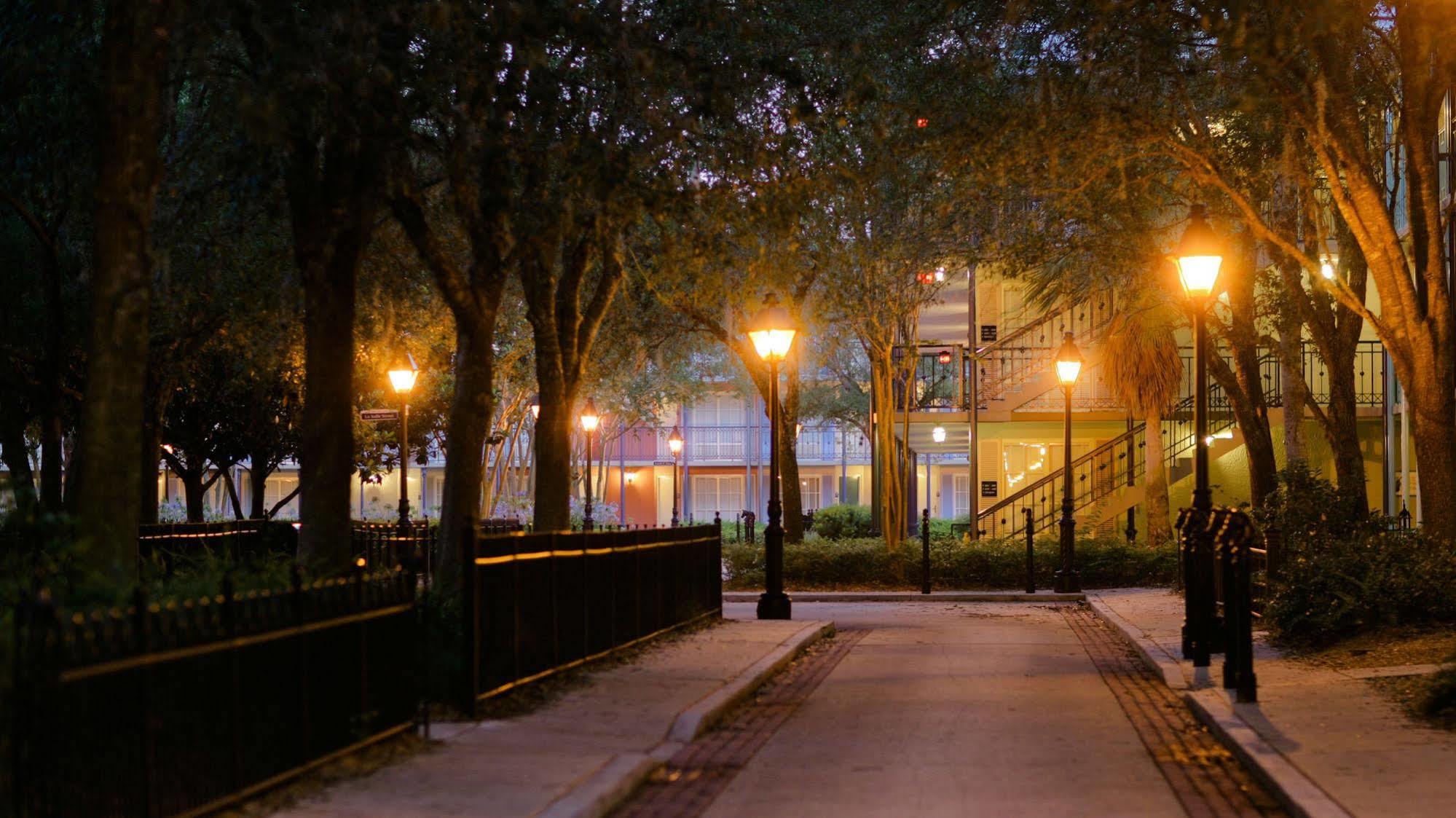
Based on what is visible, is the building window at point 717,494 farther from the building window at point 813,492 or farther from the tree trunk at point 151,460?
the tree trunk at point 151,460

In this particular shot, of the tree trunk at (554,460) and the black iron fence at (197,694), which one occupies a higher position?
the tree trunk at (554,460)

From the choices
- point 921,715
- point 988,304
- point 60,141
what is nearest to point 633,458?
point 988,304

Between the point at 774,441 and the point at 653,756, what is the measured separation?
1026 cm

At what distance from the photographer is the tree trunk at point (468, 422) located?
47.5 feet

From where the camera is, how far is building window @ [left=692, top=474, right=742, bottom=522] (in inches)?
2886

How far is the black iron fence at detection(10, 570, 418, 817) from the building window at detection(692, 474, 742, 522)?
63.7m

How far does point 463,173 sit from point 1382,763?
8.32 meters

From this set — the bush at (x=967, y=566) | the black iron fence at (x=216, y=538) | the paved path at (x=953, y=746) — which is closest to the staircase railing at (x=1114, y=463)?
the bush at (x=967, y=566)

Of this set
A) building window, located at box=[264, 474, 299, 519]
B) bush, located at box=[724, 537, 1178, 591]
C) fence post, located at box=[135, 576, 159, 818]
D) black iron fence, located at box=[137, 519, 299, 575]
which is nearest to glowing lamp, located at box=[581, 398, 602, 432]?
bush, located at box=[724, 537, 1178, 591]

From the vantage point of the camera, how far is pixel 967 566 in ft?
93.6

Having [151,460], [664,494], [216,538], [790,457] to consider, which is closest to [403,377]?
[151,460]

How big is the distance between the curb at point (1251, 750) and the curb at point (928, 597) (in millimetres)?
10906

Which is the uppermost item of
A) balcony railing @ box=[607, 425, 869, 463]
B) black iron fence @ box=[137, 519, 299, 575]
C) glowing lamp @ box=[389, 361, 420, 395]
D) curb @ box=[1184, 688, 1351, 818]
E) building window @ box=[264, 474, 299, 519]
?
balcony railing @ box=[607, 425, 869, 463]

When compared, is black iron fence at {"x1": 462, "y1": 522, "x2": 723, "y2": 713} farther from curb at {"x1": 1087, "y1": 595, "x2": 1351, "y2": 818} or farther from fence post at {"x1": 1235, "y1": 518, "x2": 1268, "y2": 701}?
fence post at {"x1": 1235, "y1": 518, "x2": 1268, "y2": 701}
